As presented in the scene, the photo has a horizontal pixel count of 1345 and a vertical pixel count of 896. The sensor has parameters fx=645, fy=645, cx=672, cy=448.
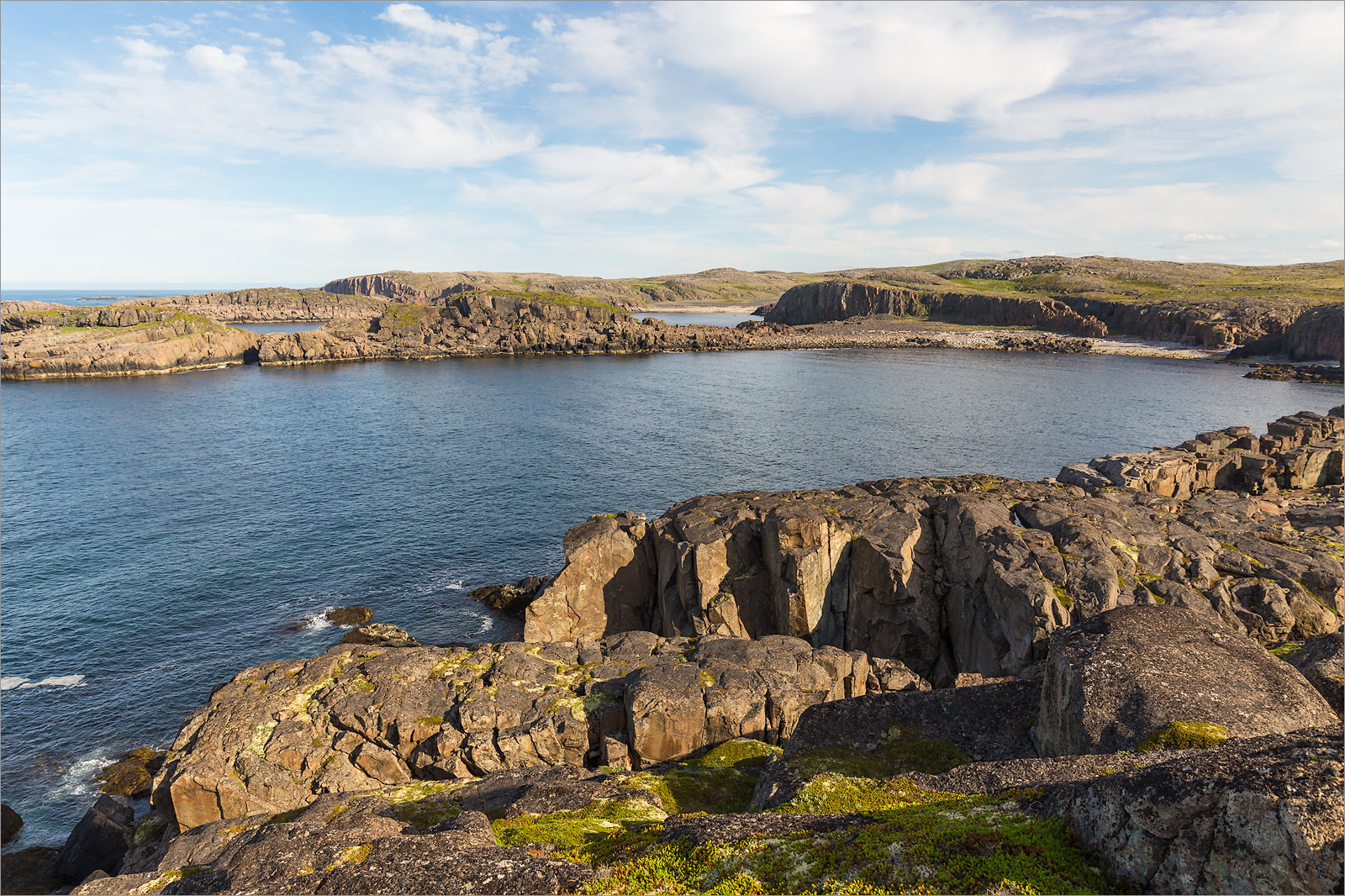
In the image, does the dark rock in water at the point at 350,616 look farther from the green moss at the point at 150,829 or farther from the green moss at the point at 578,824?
the green moss at the point at 578,824

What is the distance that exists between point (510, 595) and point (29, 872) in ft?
93.0

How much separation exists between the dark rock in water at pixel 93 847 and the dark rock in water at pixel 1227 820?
118 feet

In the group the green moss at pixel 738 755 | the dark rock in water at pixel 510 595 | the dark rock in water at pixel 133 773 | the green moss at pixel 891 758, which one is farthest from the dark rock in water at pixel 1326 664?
the dark rock in water at pixel 133 773

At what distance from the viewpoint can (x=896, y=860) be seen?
43.4 ft

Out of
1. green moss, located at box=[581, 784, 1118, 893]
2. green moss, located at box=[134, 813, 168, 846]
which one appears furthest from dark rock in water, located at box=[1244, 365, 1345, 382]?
green moss, located at box=[134, 813, 168, 846]

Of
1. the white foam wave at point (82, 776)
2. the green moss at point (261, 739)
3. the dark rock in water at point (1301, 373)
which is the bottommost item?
the white foam wave at point (82, 776)

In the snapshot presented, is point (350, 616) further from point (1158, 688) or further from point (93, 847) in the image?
A: point (1158, 688)

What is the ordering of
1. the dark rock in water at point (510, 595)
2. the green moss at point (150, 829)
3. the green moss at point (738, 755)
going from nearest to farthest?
the green moss at point (738, 755) < the green moss at point (150, 829) < the dark rock in water at point (510, 595)

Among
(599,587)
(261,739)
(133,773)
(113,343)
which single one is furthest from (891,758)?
(113,343)

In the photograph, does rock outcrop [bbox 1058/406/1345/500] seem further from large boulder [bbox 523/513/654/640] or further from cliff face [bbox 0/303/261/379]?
cliff face [bbox 0/303/261/379]

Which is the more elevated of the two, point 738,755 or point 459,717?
point 459,717

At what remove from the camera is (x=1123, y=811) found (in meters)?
12.5

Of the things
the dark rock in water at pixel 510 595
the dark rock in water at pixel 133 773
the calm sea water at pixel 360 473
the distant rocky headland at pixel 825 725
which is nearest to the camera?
the distant rocky headland at pixel 825 725

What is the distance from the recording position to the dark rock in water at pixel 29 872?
2755cm
